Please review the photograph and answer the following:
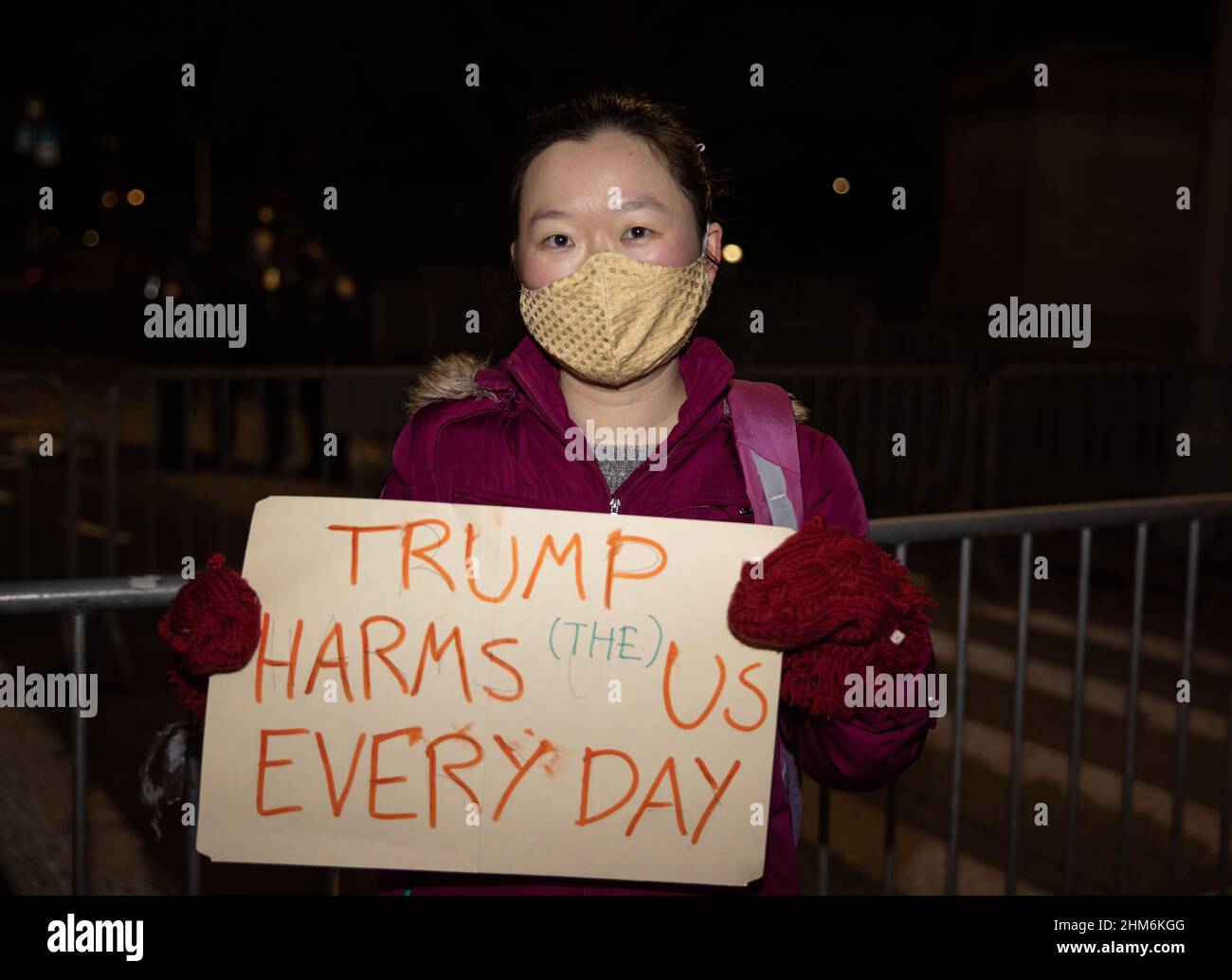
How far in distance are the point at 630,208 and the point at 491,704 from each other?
822 mm

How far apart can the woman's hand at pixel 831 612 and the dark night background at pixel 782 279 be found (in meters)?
0.69

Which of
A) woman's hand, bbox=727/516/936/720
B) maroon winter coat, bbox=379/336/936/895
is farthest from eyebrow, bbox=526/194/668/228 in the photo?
woman's hand, bbox=727/516/936/720

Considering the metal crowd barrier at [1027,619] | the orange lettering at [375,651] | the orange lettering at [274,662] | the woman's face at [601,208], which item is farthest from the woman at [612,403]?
the metal crowd barrier at [1027,619]


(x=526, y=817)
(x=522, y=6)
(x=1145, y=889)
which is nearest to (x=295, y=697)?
(x=526, y=817)

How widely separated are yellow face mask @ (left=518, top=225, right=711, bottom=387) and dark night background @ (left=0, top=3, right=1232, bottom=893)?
0.21m

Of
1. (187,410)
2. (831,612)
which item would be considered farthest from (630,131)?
(187,410)

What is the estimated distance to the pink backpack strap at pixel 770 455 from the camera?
1.96 m

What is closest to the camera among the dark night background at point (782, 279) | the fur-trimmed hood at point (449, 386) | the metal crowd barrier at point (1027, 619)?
the fur-trimmed hood at point (449, 386)

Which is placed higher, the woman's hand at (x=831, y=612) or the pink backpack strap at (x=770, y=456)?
the pink backpack strap at (x=770, y=456)

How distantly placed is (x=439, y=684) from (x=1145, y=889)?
323 centimetres

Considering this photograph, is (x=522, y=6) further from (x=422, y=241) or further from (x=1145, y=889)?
(x=1145, y=889)

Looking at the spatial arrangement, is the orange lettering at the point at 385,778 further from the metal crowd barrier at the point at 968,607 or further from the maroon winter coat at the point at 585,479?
the metal crowd barrier at the point at 968,607

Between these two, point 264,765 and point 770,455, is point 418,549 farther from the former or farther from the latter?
point 770,455

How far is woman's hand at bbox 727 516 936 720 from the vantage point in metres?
1.73
